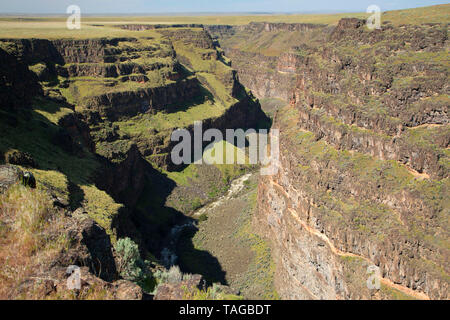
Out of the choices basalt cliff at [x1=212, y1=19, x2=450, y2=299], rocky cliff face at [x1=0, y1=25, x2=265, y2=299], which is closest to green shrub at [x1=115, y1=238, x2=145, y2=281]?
rocky cliff face at [x1=0, y1=25, x2=265, y2=299]

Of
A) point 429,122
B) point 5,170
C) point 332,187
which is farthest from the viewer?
point 332,187

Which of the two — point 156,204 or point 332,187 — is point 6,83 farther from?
point 332,187

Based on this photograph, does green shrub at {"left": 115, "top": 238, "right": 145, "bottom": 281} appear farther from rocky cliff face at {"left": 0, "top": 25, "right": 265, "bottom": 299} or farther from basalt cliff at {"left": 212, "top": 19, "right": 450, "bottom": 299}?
basalt cliff at {"left": 212, "top": 19, "right": 450, "bottom": 299}
